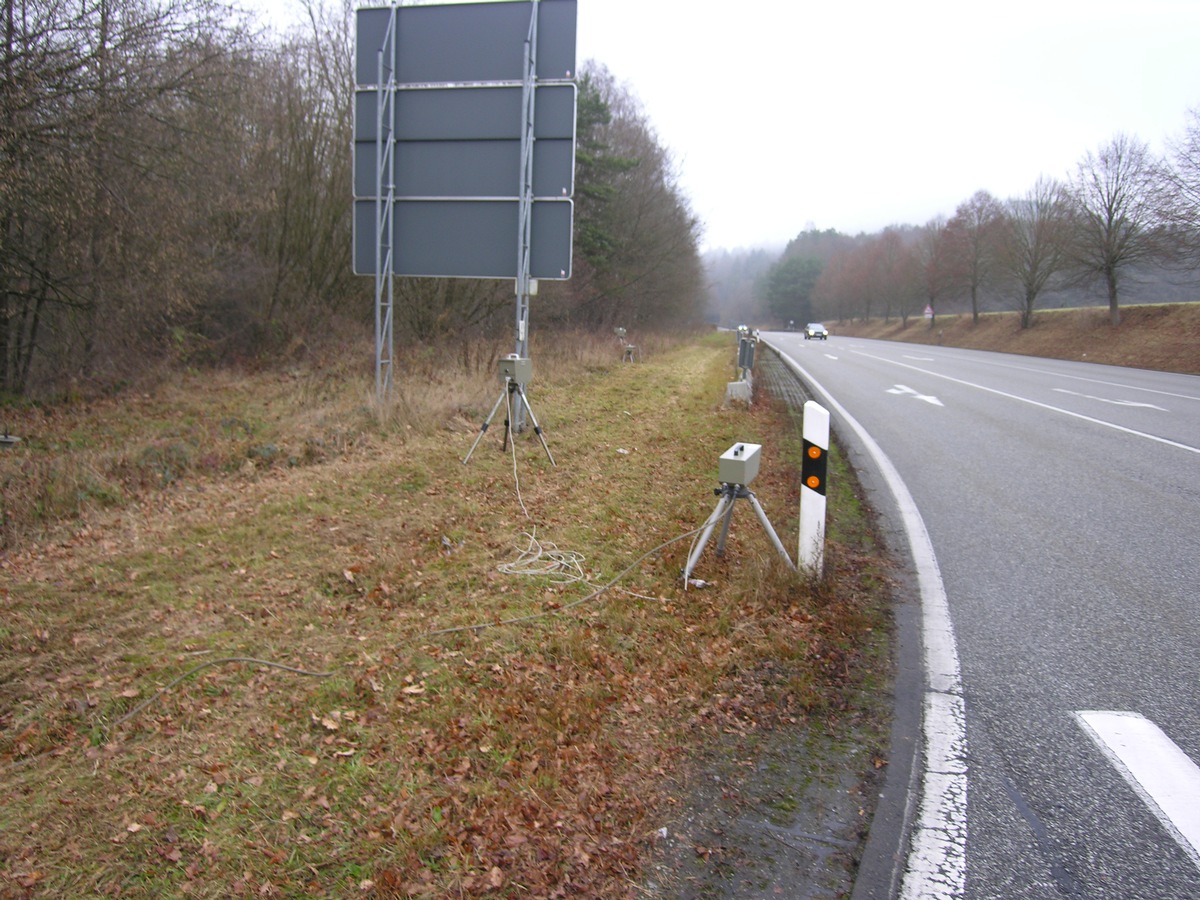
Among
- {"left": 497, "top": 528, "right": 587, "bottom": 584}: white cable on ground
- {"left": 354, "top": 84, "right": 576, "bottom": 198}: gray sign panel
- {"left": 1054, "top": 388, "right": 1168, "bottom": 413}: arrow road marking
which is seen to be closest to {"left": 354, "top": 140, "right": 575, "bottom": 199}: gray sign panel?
{"left": 354, "top": 84, "right": 576, "bottom": 198}: gray sign panel

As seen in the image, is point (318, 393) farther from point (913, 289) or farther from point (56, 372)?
point (913, 289)

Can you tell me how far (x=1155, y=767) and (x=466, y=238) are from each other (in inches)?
361

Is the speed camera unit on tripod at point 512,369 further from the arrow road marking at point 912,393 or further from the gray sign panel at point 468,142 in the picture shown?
the arrow road marking at point 912,393

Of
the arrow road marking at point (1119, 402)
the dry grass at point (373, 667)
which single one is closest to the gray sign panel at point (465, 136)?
the dry grass at point (373, 667)

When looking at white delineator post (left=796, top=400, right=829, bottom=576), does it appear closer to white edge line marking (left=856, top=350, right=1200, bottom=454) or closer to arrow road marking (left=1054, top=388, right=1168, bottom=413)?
white edge line marking (left=856, top=350, right=1200, bottom=454)

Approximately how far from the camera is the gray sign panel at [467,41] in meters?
9.73

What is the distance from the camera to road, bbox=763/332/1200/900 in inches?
106

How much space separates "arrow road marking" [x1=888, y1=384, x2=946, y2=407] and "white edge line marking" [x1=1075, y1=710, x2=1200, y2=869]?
11348 mm

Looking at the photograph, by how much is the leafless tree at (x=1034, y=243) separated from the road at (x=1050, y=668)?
43444 mm

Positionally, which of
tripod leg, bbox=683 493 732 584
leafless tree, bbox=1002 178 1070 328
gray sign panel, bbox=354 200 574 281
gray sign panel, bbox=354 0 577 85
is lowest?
tripod leg, bbox=683 493 732 584

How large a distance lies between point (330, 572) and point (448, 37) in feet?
25.3

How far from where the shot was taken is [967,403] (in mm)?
14258

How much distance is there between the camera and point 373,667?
4160 mm

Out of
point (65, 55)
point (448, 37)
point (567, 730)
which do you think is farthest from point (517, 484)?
point (65, 55)
